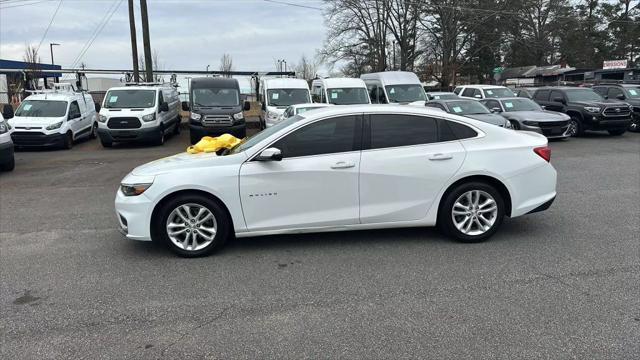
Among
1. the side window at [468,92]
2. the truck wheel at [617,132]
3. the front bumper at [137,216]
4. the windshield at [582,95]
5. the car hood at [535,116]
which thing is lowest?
the truck wheel at [617,132]

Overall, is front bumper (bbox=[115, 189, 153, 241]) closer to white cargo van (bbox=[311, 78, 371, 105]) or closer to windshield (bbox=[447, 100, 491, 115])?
windshield (bbox=[447, 100, 491, 115])

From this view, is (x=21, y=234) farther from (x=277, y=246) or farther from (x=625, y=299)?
(x=625, y=299)

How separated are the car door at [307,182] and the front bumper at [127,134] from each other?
12.8m

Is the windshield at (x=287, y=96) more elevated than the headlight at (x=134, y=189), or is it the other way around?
the windshield at (x=287, y=96)

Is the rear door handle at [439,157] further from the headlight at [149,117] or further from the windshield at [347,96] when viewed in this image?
the headlight at [149,117]

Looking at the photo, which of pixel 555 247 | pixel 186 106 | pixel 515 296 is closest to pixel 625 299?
pixel 515 296

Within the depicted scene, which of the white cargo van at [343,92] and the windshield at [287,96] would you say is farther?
the white cargo van at [343,92]

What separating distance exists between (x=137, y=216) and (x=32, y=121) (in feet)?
45.0

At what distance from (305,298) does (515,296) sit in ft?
5.68

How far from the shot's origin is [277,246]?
215 inches

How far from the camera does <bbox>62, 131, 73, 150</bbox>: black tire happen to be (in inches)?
661

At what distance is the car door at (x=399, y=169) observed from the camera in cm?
525

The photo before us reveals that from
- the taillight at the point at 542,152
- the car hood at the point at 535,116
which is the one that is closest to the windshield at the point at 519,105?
the car hood at the point at 535,116

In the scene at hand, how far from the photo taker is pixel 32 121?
1630cm
